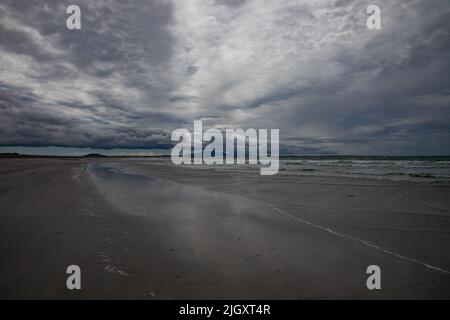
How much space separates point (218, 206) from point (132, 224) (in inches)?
155

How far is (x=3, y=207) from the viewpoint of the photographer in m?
9.50

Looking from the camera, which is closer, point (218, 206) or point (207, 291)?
point (207, 291)

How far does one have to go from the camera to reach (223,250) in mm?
5559

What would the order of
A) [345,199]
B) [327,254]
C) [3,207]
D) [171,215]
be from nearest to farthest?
[327,254], [171,215], [3,207], [345,199]

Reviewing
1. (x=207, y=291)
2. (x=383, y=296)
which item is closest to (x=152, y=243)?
(x=207, y=291)

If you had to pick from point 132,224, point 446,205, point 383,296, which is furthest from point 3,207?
point 446,205

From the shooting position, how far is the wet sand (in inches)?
156

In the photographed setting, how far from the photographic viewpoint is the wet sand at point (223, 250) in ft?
13.0

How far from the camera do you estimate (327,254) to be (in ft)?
17.7
